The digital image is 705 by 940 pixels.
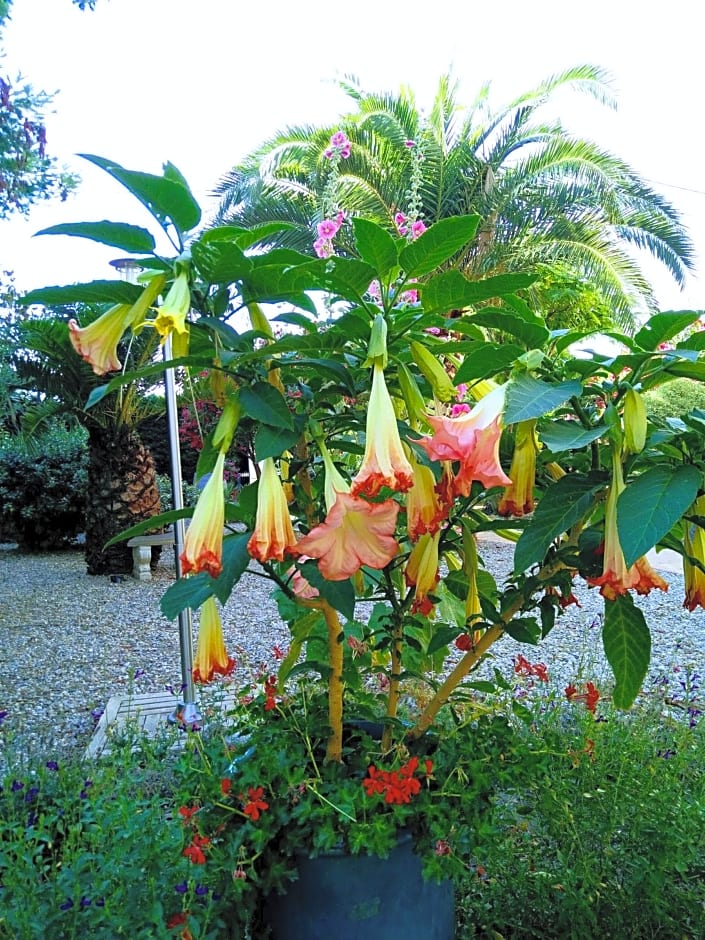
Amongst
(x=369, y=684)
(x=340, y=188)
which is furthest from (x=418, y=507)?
(x=340, y=188)

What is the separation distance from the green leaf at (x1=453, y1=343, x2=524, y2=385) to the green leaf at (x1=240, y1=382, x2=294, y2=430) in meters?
0.21

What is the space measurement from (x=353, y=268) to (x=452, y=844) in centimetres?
99

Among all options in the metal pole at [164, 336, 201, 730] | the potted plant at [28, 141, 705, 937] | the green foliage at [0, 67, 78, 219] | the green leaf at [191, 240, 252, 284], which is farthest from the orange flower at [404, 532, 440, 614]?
the green foliage at [0, 67, 78, 219]

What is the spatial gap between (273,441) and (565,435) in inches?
13.4

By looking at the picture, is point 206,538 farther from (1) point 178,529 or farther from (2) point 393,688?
(1) point 178,529

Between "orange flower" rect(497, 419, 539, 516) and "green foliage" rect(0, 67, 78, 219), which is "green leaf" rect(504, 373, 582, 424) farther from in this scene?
"green foliage" rect(0, 67, 78, 219)

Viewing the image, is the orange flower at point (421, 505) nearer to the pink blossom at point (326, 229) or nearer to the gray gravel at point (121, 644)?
the gray gravel at point (121, 644)

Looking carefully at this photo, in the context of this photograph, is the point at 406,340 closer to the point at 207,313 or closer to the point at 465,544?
the point at 207,313

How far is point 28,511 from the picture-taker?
8.80 metres

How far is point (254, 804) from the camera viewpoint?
4.09 feet

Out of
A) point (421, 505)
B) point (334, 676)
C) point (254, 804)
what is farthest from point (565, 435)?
point (254, 804)

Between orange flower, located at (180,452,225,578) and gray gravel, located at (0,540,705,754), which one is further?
gray gravel, located at (0,540,705,754)

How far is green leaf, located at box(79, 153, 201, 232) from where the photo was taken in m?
0.84

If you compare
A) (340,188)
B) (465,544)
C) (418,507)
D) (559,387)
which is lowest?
(465,544)
